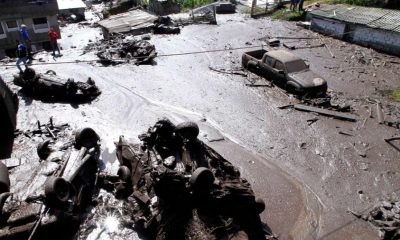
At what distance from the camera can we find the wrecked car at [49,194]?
6746 millimetres

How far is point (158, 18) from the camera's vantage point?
27.9 m

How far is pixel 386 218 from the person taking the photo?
8.06 metres

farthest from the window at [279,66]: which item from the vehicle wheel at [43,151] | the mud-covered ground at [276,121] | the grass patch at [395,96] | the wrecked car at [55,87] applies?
the vehicle wheel at [43,151]

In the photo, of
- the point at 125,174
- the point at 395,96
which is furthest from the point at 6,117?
the point at 395,96

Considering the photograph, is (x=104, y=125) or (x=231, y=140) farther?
(x=104, y=125)

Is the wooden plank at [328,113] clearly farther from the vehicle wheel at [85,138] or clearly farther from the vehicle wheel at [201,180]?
the vehicle wheel at [85,138]

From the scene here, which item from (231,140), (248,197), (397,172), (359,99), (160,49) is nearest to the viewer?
(248,197)

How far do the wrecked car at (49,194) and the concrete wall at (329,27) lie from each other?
21.5 meters

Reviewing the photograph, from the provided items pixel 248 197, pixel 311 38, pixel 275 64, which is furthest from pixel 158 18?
pixel 248 197

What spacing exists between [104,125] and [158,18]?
59.0 ft

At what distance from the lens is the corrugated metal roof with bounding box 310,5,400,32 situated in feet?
A: 68.8

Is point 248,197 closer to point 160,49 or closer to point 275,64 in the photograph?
point 275,64

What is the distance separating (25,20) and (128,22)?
1344cm

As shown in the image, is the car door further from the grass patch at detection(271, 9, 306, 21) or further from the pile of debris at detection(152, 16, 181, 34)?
the grass patch at detection(271, 9, 306, 21)
